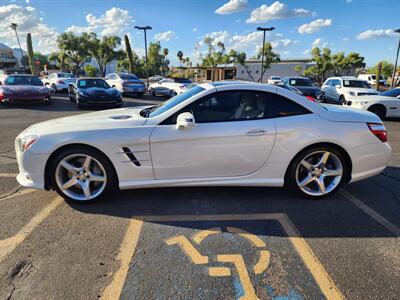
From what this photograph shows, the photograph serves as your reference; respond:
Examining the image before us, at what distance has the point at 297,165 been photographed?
3443 millimetres

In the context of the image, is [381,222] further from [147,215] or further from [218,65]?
[218,65]

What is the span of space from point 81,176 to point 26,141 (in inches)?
29.1

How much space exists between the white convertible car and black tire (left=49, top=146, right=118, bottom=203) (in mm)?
12

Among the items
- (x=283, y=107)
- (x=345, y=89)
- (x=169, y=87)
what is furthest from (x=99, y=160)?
(x=169, y=87)

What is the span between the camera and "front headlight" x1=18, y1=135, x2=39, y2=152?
3170 millimetres

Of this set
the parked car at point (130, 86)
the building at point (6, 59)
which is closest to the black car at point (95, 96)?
the parked car at point (130, 86)

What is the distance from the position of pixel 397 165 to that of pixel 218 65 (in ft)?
157

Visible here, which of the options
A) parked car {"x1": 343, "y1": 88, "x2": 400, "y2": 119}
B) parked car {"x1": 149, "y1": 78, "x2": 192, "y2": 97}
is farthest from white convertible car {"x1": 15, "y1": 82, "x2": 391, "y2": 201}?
parked car {"x1": 149, "y1": 78, "x2": 192, "y2": 97}

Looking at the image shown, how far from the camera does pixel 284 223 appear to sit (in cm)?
302

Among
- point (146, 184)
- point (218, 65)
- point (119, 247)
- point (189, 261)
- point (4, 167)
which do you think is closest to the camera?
point (189, 261)

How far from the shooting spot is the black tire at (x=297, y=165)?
342 cm

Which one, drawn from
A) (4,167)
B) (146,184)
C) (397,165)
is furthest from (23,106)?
(397,165)

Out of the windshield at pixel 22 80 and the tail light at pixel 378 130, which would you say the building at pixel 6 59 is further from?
the tail light at pixel 378 130

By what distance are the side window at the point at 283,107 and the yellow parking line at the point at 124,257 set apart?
2071mm
